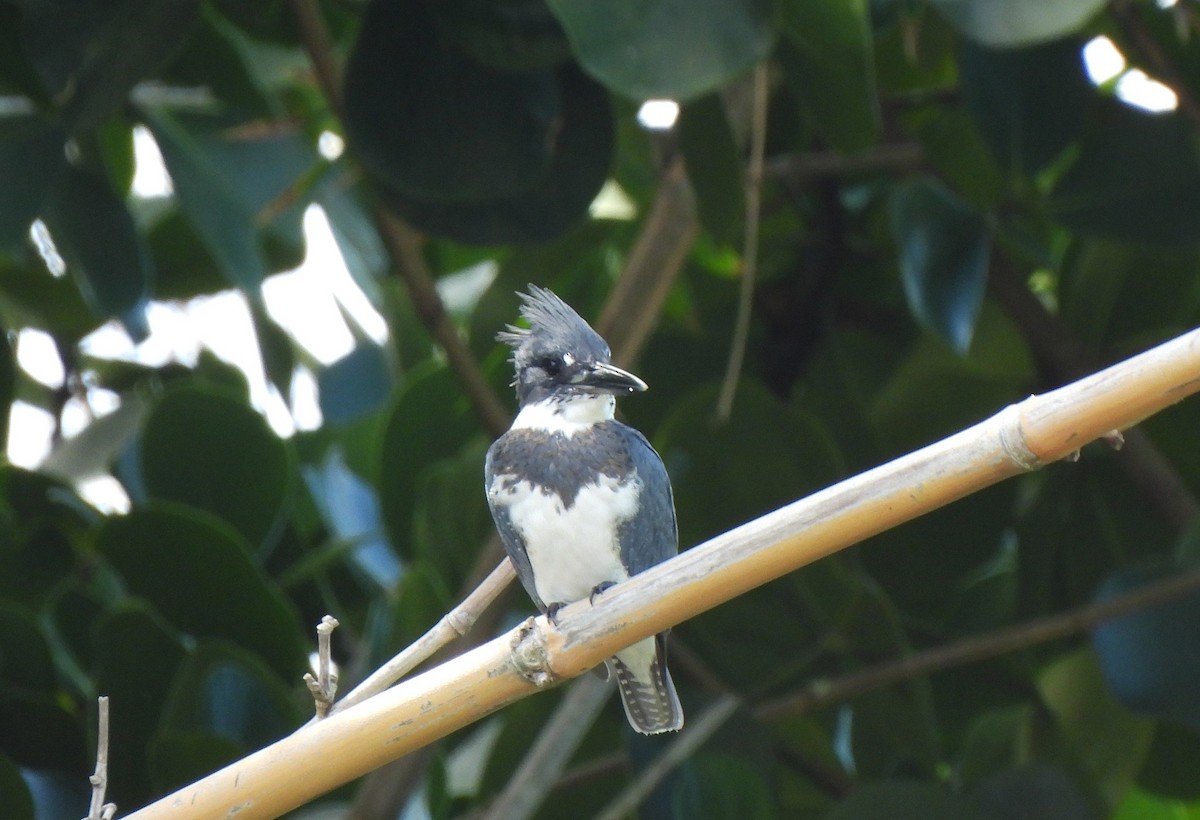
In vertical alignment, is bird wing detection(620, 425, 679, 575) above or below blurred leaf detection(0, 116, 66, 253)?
below

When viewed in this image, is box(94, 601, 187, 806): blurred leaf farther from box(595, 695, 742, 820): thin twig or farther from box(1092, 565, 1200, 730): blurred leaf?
box(1092, 565, 1200, 730): blurred leaf

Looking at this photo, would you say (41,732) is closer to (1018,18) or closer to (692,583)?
(692,583)

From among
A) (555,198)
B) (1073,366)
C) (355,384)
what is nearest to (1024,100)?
(1073,366)

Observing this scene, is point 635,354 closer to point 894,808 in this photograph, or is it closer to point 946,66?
point 894,808

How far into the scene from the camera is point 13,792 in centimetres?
203

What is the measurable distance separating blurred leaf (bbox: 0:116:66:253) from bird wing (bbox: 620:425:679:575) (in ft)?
4.09

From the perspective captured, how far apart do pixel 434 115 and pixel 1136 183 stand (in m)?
1.30

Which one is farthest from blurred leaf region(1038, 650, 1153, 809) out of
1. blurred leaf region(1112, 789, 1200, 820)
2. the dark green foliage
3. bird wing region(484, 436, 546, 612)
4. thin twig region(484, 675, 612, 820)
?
bird wing region(484, 436, 546, 612)

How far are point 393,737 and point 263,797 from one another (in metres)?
0.13

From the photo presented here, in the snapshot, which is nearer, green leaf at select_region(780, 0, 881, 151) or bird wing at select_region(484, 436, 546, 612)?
bird wing at select_region(484, 436, 546, 612)

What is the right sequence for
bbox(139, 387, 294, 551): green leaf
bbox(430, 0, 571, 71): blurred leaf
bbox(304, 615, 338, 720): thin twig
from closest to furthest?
bbox(304, 615, 338, 720): thin twig
bbox(430, 0, 571, 71): blurred leaf
bbox(139, 387, 294, 551): green leaf

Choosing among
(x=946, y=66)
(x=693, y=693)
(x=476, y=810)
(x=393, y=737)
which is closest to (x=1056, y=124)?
(x=946, y=66)

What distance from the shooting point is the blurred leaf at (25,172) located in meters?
2.42

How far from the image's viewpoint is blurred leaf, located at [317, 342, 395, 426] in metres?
3.15
